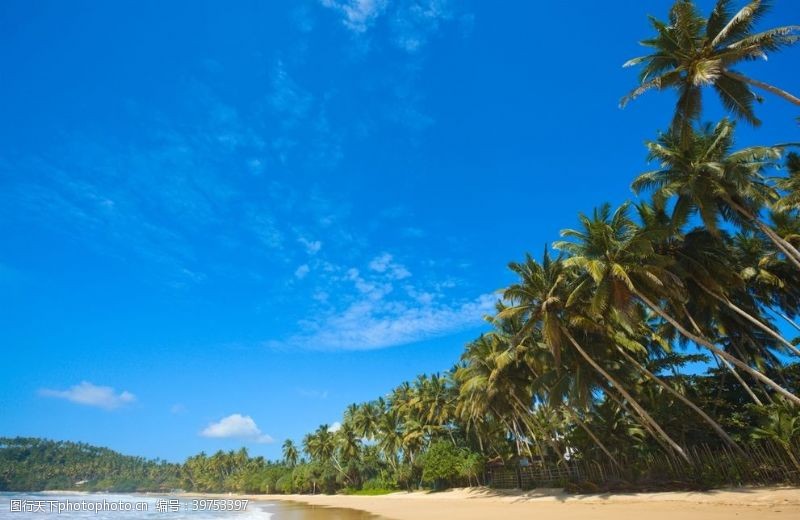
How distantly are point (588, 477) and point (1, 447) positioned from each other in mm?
204971

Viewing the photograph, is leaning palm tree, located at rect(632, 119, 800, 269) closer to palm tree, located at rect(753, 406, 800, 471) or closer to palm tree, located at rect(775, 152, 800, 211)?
palm tree, located at rect(775, 152, 800, 211)

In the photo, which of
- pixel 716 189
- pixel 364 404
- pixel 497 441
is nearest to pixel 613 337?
pixel 716 189

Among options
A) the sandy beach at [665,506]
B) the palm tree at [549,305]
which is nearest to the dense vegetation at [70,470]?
the sandy beach at [665,506]

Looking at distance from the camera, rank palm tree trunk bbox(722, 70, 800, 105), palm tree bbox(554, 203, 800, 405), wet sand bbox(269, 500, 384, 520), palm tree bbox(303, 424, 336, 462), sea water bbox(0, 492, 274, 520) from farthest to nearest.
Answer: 1. palm tree bbox(303, 424, 336, 462)
2. sea water bbox(0, 492, 274, 520)
3. wet sand bbox(269, 500, 384, 520)
4. palm tree bbox(554, 203, 800, 405)
5. palm tree trunk bbox(722, 70, 800, 105)

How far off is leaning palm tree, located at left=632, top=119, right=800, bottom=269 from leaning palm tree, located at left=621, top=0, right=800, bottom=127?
1.74 m

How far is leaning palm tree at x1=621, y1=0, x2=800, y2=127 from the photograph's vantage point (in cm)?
1267

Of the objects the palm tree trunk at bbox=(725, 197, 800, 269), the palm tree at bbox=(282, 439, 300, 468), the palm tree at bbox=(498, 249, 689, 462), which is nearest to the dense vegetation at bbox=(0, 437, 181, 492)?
the palm tree at bbox=(282, 439, 300, 468)

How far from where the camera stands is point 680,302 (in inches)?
795

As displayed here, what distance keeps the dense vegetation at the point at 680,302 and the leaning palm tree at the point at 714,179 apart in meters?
0.06

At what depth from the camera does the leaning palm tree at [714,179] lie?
632 inches

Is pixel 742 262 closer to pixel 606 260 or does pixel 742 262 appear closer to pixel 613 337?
pixel 613 337

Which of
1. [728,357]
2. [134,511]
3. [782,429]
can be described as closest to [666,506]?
[782,429]

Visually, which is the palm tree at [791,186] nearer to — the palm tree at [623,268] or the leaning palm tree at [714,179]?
the leaning palm tree at [714,179]

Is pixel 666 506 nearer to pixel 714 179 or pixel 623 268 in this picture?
pixel 623 268
